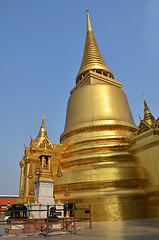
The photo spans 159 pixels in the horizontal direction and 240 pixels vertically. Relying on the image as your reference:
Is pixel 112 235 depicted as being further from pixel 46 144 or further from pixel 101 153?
pixel 46 144

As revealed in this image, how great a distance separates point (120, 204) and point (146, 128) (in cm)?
446

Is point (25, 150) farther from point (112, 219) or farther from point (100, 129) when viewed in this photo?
point (112, 219)

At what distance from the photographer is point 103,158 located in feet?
37.6

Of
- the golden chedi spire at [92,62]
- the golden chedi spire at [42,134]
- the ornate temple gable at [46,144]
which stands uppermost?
the golden chedi spire at [92,62]

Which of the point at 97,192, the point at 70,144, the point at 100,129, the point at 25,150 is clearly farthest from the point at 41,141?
the point at 97,192

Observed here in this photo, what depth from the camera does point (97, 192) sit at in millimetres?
9859

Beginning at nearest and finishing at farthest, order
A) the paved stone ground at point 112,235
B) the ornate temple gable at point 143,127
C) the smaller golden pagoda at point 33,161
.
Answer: the paved stone ground at point 112,235
the smaller golden pagoda at point 33,161
the ornate temple gable at point 143,127

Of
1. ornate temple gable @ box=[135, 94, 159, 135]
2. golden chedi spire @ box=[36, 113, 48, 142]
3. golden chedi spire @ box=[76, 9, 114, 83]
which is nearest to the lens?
ornate temple gable @ box=[135, 94, 159, 135]

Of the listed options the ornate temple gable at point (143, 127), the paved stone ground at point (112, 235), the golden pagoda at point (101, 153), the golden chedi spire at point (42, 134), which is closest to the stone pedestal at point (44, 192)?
the paved stone ground at point (112, 235)

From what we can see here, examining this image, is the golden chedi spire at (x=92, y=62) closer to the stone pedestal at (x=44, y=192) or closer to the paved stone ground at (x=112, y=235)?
the stone pedestal at (x=44, y=192)

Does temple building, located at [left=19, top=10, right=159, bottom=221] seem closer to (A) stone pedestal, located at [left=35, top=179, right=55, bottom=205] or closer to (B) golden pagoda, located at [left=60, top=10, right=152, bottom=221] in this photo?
(B) golden pagoda, located at [left=60, top=10, right=152, bottom=221]

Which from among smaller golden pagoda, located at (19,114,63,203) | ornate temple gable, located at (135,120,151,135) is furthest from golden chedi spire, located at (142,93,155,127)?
smaller golden pagoda, located at (19,114,63,203)

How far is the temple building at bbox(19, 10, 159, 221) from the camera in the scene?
31.2ft

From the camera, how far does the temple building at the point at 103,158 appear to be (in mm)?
9500
